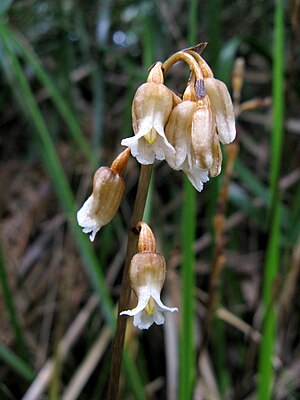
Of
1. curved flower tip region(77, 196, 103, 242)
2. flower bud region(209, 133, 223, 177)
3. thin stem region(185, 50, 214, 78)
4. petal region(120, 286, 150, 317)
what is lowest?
petal region(120, 286, 150, 317)

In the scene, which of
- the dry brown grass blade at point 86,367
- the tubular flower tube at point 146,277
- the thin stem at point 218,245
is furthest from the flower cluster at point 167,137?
the dry brown grass blade at point 86,367

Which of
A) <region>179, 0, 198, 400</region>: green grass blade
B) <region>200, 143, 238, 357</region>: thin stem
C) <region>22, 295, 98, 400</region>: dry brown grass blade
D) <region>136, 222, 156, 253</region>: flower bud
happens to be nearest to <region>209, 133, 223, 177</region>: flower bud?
<region>136, 222, 156, 253</region>: flower bud

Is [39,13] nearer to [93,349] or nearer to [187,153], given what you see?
[93,349]

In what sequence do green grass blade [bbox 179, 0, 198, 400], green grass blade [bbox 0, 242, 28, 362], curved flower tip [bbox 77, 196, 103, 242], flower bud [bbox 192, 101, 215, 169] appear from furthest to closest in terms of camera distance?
1. green grass blade [bbox 0, 242, 28, 362]
2. green grass blade [bbox 179, 0, 198, 400]
3. curved flower tip [bbox 77, 196, 103, 242]
4. flower bud [bbox 192, 101, 215, 169]

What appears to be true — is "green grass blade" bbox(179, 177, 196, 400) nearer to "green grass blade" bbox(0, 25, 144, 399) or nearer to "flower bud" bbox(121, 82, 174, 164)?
"green grass blade" bbox(0, 25, 144, 399)

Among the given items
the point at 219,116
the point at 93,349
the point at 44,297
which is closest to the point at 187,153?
the point at 219,116

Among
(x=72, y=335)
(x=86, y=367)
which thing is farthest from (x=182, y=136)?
(x=72, y=335)

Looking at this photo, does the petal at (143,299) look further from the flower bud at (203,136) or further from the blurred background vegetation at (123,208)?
the blurred background vegetation at (123,208)
